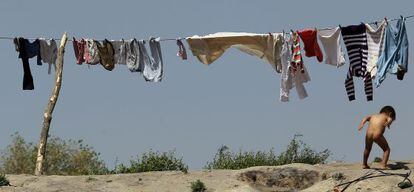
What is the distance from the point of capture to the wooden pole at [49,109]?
22245 mm

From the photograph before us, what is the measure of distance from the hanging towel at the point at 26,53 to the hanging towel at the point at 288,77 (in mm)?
7772

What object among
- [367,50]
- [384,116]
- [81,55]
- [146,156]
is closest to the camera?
[384,116]

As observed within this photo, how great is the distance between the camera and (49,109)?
22969 millimetres

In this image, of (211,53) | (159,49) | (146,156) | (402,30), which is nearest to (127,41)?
(159,49)

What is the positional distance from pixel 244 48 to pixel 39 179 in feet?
22.5

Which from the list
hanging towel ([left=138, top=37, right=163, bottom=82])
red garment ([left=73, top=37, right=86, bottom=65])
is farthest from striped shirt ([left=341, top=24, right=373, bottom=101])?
red garment ([left=73, top=37, right=86, bottom=65])

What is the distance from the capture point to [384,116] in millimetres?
18188

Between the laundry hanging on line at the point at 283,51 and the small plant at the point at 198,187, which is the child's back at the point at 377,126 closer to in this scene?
the laundry hanging on line at the point at 283,51

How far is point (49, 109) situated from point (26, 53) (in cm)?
189

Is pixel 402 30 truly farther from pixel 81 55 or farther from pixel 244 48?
pixel 81 55

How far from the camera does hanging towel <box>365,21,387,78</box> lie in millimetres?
19094

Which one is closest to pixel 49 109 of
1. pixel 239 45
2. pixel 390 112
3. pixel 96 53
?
pixel 96 53

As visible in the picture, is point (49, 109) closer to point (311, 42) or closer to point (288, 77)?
point (288, 77)

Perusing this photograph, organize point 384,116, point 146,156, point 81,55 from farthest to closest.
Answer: point 146,156 < point 81,55 < point 384,116
